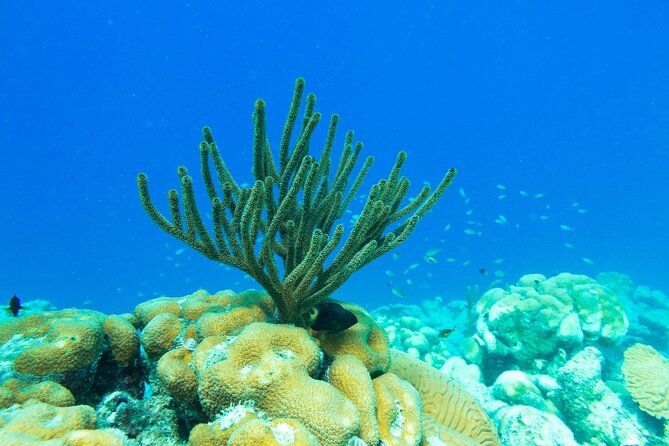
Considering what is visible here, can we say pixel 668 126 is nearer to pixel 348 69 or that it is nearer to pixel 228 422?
pixel 348 69

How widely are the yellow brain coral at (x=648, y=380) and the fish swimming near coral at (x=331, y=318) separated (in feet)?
18.6

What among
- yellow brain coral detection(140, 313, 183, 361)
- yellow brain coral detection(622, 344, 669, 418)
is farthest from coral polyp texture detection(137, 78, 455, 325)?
yellow brain coral detection(622, 344, 669, 418)

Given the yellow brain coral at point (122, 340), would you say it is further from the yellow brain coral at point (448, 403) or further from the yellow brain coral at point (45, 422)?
the yellow brain coral at point (448, 403)

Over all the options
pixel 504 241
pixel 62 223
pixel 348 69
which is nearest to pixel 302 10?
pixel 348 69

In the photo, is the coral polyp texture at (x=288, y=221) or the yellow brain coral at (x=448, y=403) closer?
the coral polyp texture at (x=288, y=221)

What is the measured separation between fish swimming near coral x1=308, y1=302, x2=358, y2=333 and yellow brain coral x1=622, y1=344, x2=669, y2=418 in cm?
568

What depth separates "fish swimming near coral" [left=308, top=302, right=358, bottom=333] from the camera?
282cm

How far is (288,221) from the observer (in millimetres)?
2844

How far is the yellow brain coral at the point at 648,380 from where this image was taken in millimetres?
5164

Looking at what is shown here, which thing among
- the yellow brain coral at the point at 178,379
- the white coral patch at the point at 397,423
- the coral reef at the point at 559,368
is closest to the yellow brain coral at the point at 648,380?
the coral reef at the point at 559,368

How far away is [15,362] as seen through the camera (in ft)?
8.23

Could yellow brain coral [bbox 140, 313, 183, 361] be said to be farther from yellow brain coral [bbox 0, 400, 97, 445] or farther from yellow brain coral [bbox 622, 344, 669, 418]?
yellow brain coral [bbox 622, 344, 669, 418]

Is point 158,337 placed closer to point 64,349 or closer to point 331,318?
point 64,349

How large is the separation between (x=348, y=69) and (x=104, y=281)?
89.3 m
